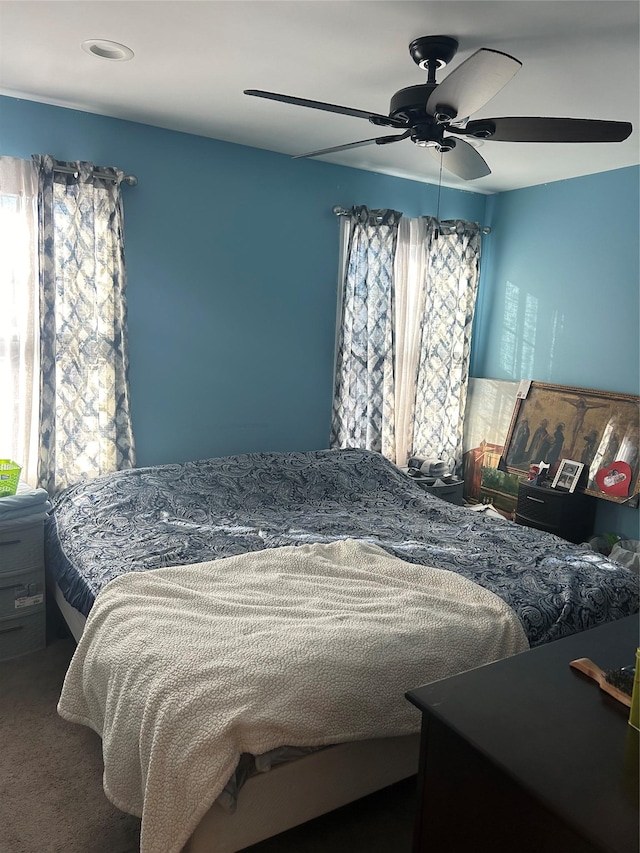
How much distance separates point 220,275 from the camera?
367 cm

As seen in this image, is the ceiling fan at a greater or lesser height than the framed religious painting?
greater

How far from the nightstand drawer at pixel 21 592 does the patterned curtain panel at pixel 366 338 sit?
77.4 inches

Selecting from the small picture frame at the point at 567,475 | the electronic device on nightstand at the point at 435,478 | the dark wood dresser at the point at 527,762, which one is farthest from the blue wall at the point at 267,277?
the dark wood dresser at the point at 527,762

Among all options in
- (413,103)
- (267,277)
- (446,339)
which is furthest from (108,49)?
(446,339)

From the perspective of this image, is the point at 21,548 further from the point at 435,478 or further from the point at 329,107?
the point at 435,478

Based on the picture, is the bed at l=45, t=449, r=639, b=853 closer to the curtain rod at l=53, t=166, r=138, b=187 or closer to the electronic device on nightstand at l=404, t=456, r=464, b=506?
the electronic device on nightstand at l=404, t=456, r=464, b=506

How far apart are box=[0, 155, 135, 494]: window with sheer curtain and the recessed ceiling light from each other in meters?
0.73

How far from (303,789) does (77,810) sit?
2.45ft

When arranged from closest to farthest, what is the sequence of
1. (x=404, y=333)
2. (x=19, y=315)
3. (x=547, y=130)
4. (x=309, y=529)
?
(x=547, y=130) → (x=309, y=529) → (x=19, y=315) → (x=404, y=333)

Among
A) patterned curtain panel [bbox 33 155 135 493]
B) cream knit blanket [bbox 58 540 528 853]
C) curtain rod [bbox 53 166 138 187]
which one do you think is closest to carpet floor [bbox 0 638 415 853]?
cream knit blanket [bbox 58 540 528 853]

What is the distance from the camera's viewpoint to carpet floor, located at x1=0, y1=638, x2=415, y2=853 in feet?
6.03

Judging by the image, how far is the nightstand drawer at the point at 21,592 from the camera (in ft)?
9.02

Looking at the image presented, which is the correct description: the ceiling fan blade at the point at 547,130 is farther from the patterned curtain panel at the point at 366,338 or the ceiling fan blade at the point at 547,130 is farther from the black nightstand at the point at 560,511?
the black nightstand at the point at 560,511

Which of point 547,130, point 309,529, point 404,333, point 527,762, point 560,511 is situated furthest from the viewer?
point 404,333
